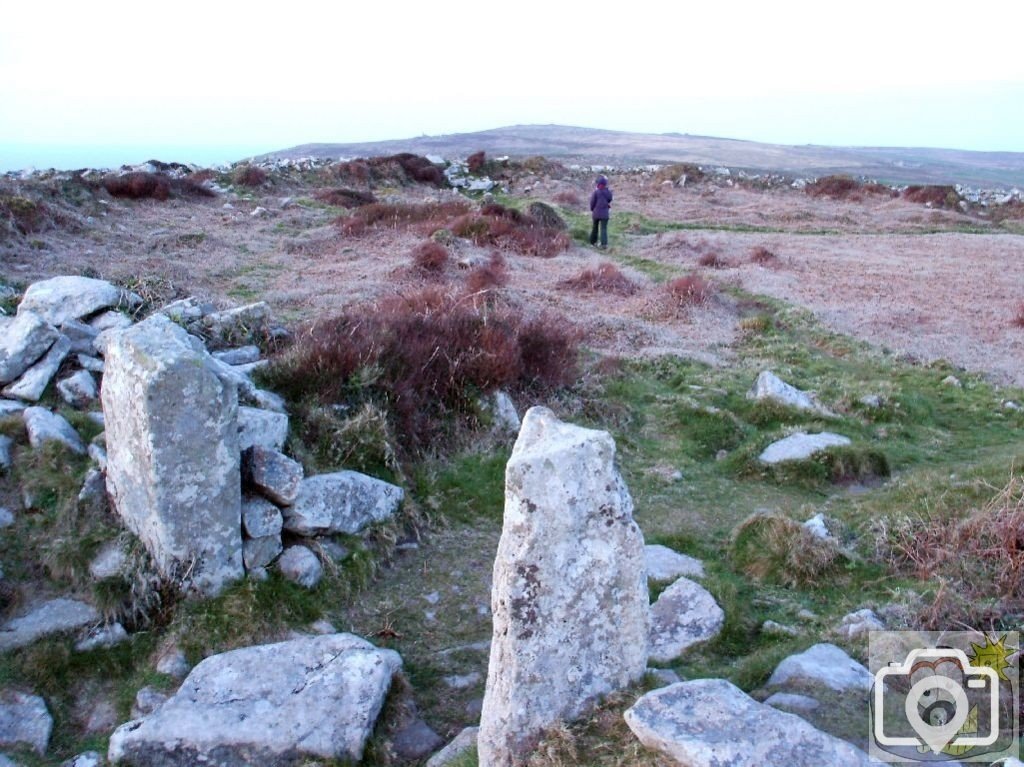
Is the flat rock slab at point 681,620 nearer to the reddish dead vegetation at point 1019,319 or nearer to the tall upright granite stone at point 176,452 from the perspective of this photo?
the tall upright granite stone at point 176,452

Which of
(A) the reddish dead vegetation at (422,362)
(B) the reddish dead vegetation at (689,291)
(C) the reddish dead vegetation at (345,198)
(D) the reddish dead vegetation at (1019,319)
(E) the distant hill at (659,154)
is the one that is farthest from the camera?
(E) the distant hill at (659,154)

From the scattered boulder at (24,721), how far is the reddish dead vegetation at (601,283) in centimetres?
1220

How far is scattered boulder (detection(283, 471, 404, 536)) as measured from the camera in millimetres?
→ 6125

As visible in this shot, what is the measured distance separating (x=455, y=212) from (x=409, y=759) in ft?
62.8

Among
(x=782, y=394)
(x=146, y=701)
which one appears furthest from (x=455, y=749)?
(x=782, y=394)

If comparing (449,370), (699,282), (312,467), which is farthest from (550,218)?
(312,467)

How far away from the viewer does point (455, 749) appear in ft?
14.2

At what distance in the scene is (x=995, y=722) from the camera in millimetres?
4051

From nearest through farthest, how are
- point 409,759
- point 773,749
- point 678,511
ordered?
point 773,749, point 409,759, point 678,511

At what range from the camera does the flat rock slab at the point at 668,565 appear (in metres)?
6.20

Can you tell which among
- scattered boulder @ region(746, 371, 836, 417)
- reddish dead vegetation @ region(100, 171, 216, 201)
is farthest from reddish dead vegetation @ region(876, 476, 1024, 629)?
reddish dead vegetation @ region(100, 171, 216, 201)

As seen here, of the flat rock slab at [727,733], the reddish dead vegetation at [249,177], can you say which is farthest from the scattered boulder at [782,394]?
the reddish dead vegetation at [249,177]

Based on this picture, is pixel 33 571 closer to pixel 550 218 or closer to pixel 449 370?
pixel 449 370

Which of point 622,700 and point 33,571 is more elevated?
point 622,700
